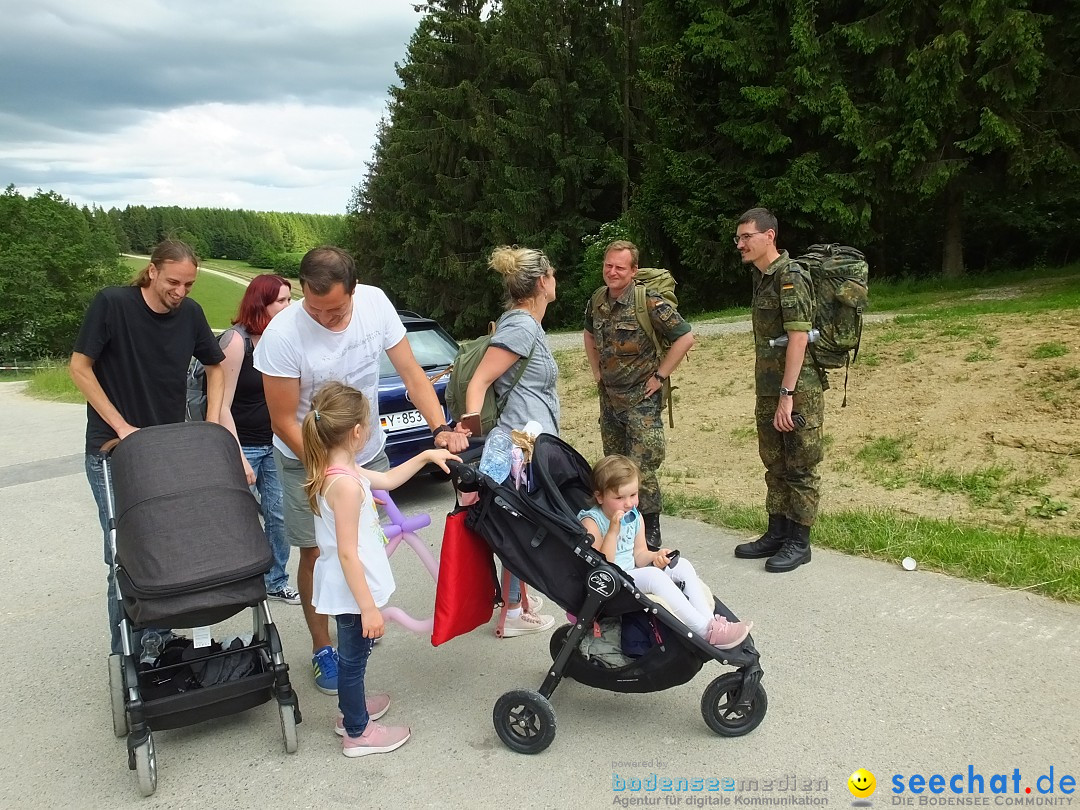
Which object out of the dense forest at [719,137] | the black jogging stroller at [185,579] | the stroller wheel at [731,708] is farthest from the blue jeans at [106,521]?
the dense forest at [719,137]

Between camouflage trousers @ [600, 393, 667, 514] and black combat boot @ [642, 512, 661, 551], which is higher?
camouflage trousers @ [600, 393, 667, 514]

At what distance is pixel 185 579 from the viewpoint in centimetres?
286

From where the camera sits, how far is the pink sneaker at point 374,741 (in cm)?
304

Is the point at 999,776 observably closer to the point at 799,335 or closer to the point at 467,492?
the point at 467,492

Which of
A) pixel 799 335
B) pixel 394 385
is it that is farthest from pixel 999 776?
pixel 394 385

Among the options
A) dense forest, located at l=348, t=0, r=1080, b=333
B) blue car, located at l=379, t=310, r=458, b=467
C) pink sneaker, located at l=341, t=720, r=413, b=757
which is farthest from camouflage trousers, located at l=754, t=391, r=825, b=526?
dense forest, located at l=348, t=0, r=1080, b=333

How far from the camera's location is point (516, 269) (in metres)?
3.69

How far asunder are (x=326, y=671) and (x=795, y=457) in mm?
2792

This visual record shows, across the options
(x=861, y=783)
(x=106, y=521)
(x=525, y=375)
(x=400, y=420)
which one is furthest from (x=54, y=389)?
(x=861, y=783)

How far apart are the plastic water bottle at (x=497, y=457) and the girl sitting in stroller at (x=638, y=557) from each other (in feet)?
1.27

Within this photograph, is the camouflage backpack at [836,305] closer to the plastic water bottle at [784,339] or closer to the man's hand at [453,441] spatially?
the plastic water bottle at [784,339]

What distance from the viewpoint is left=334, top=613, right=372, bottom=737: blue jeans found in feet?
9.65

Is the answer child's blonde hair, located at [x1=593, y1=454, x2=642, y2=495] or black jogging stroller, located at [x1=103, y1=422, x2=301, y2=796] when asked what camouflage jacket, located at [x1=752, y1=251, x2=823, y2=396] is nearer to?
child's blonde hair, located at [x1=593, y1=454, x2=642, y2=495]

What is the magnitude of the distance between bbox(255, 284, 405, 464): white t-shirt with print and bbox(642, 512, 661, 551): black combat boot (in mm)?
1939
